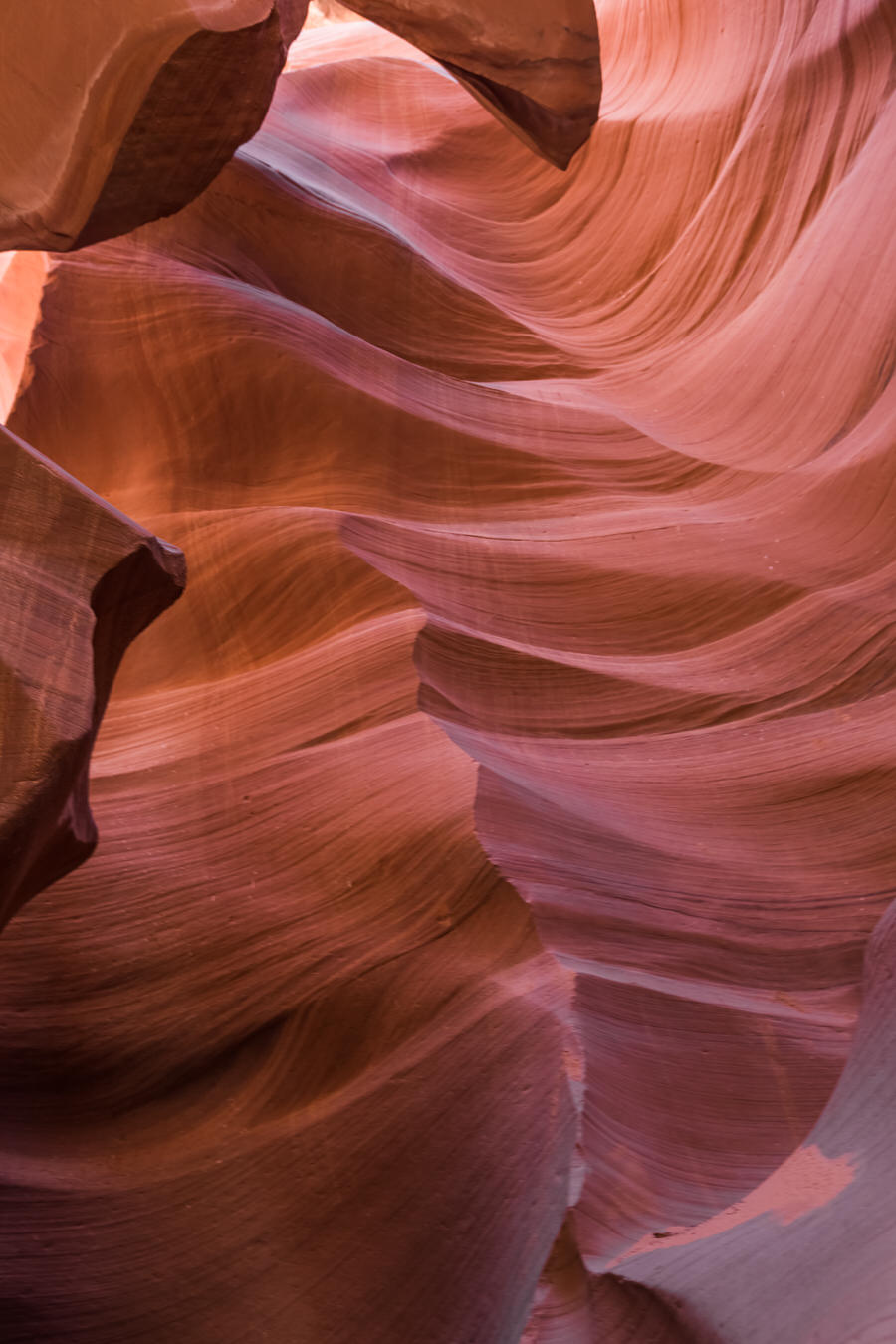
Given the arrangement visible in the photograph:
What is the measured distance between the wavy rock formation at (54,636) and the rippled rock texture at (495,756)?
48 centimetres

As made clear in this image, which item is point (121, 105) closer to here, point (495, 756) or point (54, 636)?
point (54, 636)

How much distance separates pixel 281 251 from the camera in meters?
2.82

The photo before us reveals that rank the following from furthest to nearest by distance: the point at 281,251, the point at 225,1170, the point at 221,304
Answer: the point at 281,251 < the point at 221,304 < the point at 225,1170

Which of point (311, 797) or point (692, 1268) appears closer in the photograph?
point (692, 1268)

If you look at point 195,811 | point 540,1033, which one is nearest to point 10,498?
point 195,811

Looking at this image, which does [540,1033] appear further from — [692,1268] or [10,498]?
[10,498]

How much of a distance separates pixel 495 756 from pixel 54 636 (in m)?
0.94

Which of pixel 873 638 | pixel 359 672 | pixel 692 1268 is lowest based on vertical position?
pixel 692 1268

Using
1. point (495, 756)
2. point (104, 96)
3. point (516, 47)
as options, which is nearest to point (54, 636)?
point (104, 96)

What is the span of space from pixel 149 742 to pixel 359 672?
38cm

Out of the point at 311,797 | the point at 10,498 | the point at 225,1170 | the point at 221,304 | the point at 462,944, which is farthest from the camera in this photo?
the point at 221,304

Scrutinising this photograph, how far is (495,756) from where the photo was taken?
201 centimetres

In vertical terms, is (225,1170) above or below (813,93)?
below

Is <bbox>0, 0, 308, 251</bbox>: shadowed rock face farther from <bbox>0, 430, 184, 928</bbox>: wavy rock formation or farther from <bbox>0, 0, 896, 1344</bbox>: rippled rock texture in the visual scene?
<bbox>0, 0, 896, 1344</bbox>: rippled rock texture
